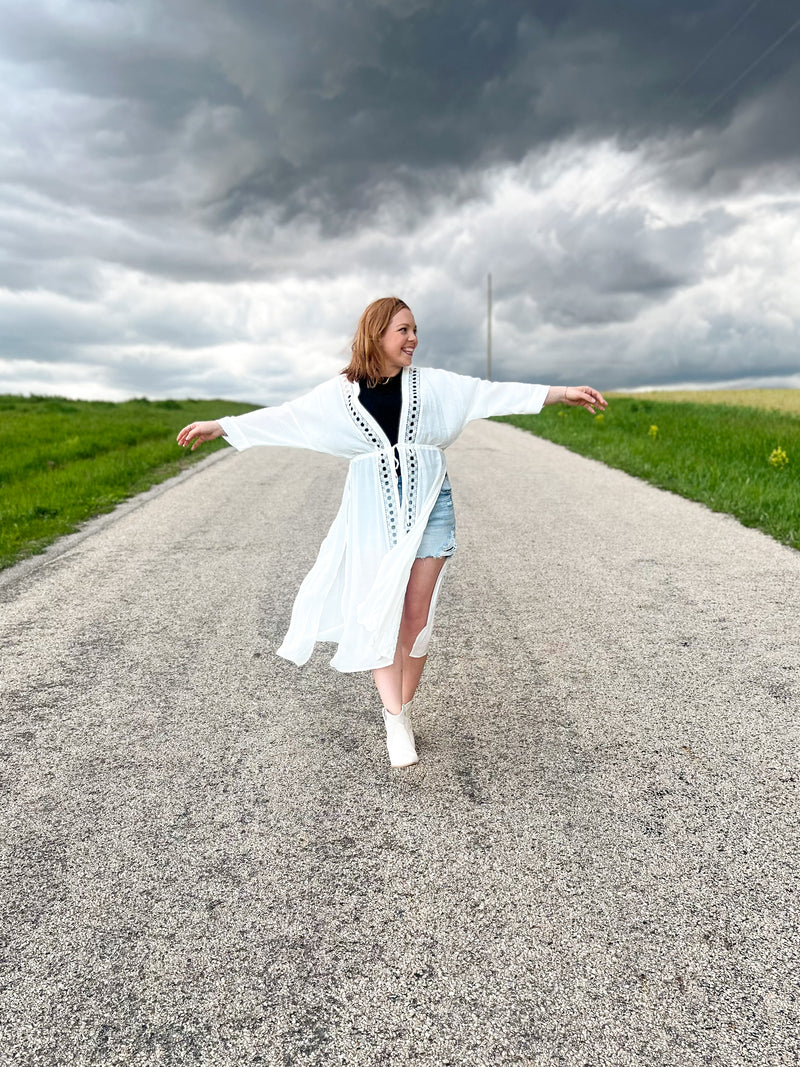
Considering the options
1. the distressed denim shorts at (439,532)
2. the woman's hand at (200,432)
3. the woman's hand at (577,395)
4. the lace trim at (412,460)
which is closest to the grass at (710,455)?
the woman's hand at (577,395)

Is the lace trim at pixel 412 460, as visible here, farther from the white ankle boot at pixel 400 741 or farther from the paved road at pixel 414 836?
the paved road at pixel 414 836

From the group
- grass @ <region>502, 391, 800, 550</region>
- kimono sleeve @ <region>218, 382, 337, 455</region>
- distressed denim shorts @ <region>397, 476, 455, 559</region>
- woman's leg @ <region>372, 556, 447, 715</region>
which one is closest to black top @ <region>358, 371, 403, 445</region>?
kimono sleeve @ <region>218, 382, 337, 455</region>

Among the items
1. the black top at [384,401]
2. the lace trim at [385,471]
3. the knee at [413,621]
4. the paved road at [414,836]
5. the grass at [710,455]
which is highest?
the black top at [384,401]

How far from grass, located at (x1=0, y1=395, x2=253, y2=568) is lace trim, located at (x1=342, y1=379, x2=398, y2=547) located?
4.89m

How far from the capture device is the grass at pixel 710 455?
895cm

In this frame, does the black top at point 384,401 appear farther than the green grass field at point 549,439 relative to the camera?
No

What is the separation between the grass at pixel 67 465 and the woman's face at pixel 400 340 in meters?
5.12

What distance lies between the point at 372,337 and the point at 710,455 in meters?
10.8

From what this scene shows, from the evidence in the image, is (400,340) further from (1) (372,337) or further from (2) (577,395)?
(2) (577,395)

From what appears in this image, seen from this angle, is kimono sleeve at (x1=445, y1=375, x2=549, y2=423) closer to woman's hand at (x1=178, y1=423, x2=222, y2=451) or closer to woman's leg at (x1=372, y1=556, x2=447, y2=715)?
woman's leg at (x1=372, y1=556, x2=447, y2=715)

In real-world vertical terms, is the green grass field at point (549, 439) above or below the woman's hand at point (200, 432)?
below

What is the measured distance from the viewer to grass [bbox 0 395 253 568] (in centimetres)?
855

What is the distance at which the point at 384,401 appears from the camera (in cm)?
344

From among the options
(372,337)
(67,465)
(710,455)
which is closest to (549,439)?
(710,455)
